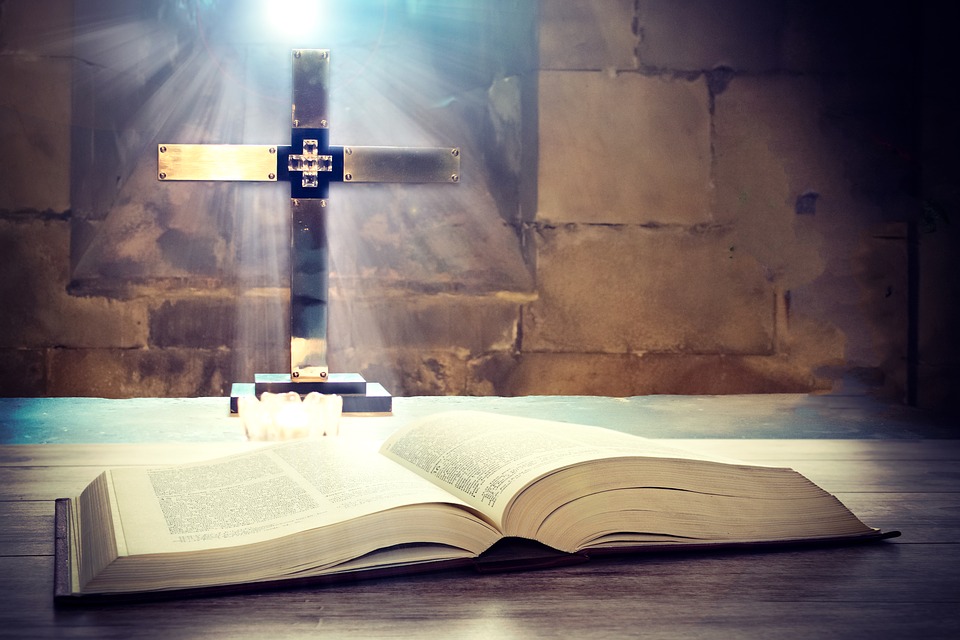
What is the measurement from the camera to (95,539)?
0.63m

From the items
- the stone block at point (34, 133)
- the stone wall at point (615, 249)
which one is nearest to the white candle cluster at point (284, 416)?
the stone wall at point (615, 249)

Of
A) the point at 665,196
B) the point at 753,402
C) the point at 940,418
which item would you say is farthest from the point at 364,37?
the point at 940,418

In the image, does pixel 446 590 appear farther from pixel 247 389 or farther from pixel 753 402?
pixel 753 402

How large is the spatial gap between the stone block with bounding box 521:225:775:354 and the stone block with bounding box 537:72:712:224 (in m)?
0.07

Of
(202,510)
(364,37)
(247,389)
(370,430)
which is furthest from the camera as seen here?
(364,37)

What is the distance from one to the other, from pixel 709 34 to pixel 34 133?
1915 millimetres

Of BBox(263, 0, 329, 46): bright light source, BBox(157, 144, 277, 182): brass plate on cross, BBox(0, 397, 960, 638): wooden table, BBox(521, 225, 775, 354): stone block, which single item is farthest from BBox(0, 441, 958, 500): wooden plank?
BBox(263, 0, 329, 46): bright light source

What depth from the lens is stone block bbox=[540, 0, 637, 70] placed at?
102 inches

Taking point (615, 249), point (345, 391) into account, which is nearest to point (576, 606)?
point (345, 391)

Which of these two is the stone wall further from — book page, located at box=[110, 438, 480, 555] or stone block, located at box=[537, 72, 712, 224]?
book page, located at box=[110, 438, 480, 555]

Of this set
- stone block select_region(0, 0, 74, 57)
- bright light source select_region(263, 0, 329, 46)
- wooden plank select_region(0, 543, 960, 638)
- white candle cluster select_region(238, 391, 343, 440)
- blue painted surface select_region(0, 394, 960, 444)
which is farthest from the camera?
bright light source select_region(263, 0, 329, 46)

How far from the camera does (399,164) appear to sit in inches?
75.1

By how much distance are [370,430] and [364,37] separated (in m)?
1.66

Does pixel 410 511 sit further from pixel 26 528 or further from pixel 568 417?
pixel 568 417
